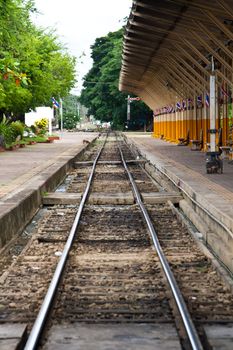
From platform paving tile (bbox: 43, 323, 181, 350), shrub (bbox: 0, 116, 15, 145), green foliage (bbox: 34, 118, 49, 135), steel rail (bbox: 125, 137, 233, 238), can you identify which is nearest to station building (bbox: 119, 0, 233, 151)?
steel rail (bbox: 125, 137, 233, 238)

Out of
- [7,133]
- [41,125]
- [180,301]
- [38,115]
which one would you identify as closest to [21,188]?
[180,301]

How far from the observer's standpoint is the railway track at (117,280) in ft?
22.6

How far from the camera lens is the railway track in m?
6.89

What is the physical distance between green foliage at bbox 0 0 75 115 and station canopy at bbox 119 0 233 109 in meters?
3.82

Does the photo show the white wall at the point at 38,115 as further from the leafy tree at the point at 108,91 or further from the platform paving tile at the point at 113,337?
the platform paving tile at the point at 113,337

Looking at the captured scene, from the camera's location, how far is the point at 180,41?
28031 millimetres

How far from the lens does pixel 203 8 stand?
21125 mm

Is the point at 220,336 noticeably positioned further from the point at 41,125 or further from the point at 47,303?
the point at 41,125

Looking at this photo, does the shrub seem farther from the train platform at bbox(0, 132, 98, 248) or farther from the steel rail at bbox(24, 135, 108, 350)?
the steel rail at bbox(24, 135, 108, 350)

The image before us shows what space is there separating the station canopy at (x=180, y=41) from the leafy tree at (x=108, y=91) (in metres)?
52.9

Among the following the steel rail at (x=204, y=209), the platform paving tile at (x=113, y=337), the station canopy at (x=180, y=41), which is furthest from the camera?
the station canopy at (x=180, y=41)

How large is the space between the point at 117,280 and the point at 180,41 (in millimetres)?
20254

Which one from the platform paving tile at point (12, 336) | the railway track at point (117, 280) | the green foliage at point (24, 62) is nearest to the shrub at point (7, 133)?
the green foliage at point (24, 62)

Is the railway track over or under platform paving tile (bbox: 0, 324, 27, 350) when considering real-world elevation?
under
